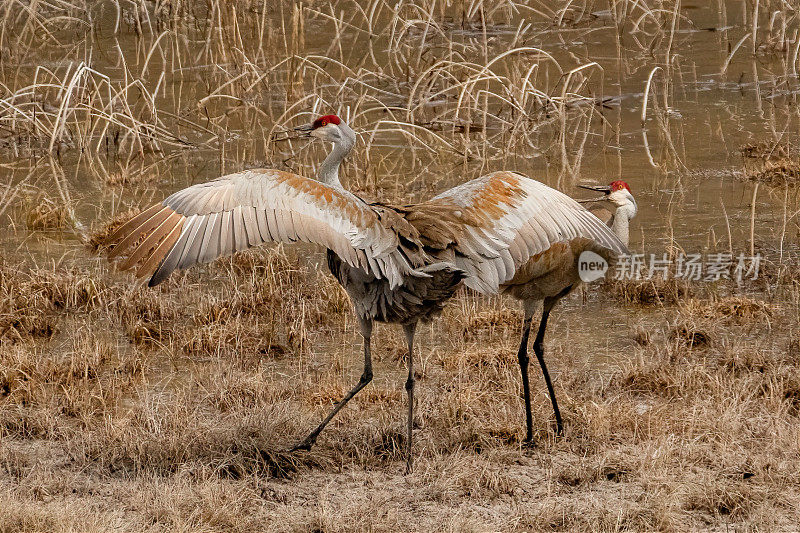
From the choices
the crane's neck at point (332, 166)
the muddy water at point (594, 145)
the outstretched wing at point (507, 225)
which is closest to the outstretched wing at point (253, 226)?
the outstretched wing at point (507, 225)

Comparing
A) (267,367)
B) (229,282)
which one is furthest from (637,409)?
(229,282)

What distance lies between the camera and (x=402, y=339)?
6105 mm

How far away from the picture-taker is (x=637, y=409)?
5.26 m

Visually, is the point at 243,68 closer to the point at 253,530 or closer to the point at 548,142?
the point at 548,142

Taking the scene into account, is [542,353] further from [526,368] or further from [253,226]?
[253,226]

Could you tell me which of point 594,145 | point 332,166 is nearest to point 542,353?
point 332,166

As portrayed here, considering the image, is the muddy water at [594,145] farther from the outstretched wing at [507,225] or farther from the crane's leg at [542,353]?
the outstretched wing at [507,225]

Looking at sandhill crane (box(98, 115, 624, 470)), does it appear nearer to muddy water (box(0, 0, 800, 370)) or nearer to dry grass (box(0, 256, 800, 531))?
dry grass (box(0, 256, 800, 531))

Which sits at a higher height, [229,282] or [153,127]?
[153,127]

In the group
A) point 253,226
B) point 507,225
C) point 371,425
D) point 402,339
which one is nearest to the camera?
point 253,226

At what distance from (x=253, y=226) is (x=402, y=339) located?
2.00 metres

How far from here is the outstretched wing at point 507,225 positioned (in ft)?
15.1

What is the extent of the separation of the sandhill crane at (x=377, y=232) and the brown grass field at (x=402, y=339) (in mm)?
A: 459

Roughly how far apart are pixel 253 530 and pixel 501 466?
1070 millimetres
